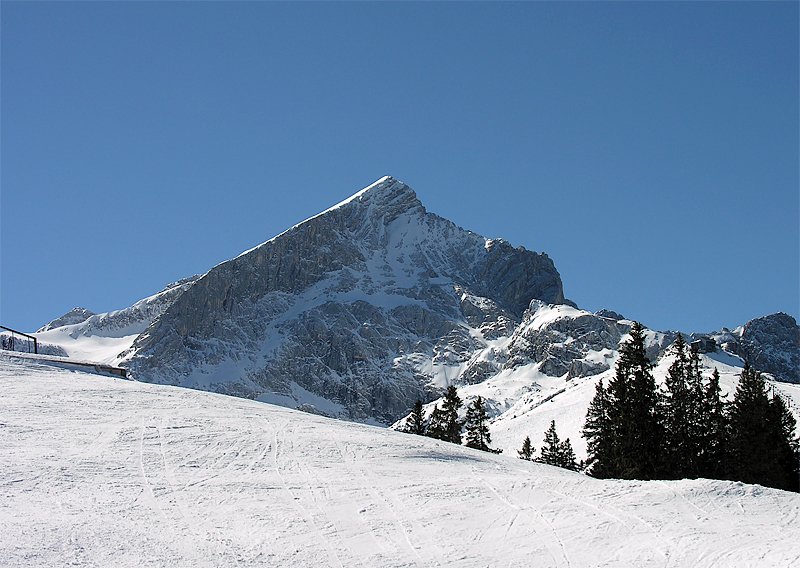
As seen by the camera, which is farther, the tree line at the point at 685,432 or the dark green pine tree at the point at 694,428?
the dark green pine tree at the point at 694,428

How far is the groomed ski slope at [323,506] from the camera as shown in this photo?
70.9 ft

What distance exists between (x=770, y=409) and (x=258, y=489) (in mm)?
29217

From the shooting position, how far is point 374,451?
3475 cm

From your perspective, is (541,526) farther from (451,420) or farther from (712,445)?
(451,420)

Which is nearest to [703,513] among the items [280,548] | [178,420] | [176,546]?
[280,548]

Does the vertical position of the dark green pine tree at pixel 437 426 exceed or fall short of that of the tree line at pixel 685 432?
it exceeds it

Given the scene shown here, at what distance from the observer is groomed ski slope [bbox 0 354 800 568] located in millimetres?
21625

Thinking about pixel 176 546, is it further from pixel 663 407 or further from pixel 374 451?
pixel 663 407

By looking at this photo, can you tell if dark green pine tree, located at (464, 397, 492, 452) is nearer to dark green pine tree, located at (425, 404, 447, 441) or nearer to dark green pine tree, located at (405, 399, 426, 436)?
dark green pine tree, located at (425, 404, 447, 441)

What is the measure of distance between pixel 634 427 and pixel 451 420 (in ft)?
78.0

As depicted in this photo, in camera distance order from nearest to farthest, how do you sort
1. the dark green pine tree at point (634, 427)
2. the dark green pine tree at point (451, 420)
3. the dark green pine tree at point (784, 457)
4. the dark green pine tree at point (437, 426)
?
1. the dark green pine tree at point (634, 427)
2. the dark green pine tree at point (784, 457)
3. the dark green pine tree at point (451, 420)
4. the dark green pine tree at point (437, 426)

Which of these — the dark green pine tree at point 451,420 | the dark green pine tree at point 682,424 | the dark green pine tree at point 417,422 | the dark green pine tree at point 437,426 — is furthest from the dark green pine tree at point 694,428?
the dark green pine tree at point 417,422

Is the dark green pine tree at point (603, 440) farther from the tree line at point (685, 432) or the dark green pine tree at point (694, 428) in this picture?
the dark green pine tree at point (694, 428)

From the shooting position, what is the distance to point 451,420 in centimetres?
6662
